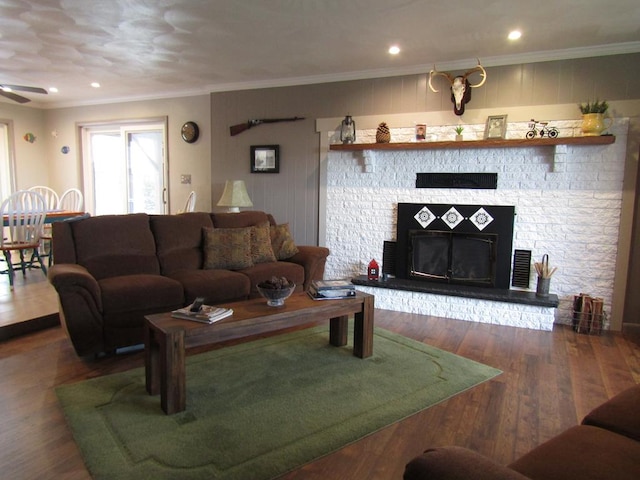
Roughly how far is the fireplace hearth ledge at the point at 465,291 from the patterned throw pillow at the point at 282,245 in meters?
0.75

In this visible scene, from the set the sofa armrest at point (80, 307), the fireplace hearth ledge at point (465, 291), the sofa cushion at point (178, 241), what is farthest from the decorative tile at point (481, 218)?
the sofa armrest at point (80, 307)

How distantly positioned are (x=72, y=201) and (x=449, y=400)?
6.29 m

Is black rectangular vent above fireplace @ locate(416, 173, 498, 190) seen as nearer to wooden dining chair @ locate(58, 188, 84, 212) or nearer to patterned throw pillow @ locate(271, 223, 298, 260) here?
patterned throw pillow @ locate(271, 223, 298, 260)

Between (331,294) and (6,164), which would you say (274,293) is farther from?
(6,164)

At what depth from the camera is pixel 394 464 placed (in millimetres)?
1870

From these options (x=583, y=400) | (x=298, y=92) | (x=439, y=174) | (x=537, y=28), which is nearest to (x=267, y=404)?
(x=583, y=400)

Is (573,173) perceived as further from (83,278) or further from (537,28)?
(83,278)

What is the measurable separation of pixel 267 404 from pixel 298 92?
3781 millimetres

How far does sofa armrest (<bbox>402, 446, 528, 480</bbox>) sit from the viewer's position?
35.1 inches

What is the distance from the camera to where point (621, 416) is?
142 cm

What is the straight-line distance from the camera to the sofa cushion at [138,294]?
2.93 metres

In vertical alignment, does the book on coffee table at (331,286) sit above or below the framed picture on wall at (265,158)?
below

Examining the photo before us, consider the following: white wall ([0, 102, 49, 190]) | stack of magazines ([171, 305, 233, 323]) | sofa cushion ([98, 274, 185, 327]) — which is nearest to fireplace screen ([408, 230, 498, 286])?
sofa cushion ([98, 274, 185, 327])

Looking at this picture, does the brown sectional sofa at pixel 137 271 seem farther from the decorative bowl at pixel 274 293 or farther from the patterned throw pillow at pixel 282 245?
the decorative bowl at pixel 274 293
